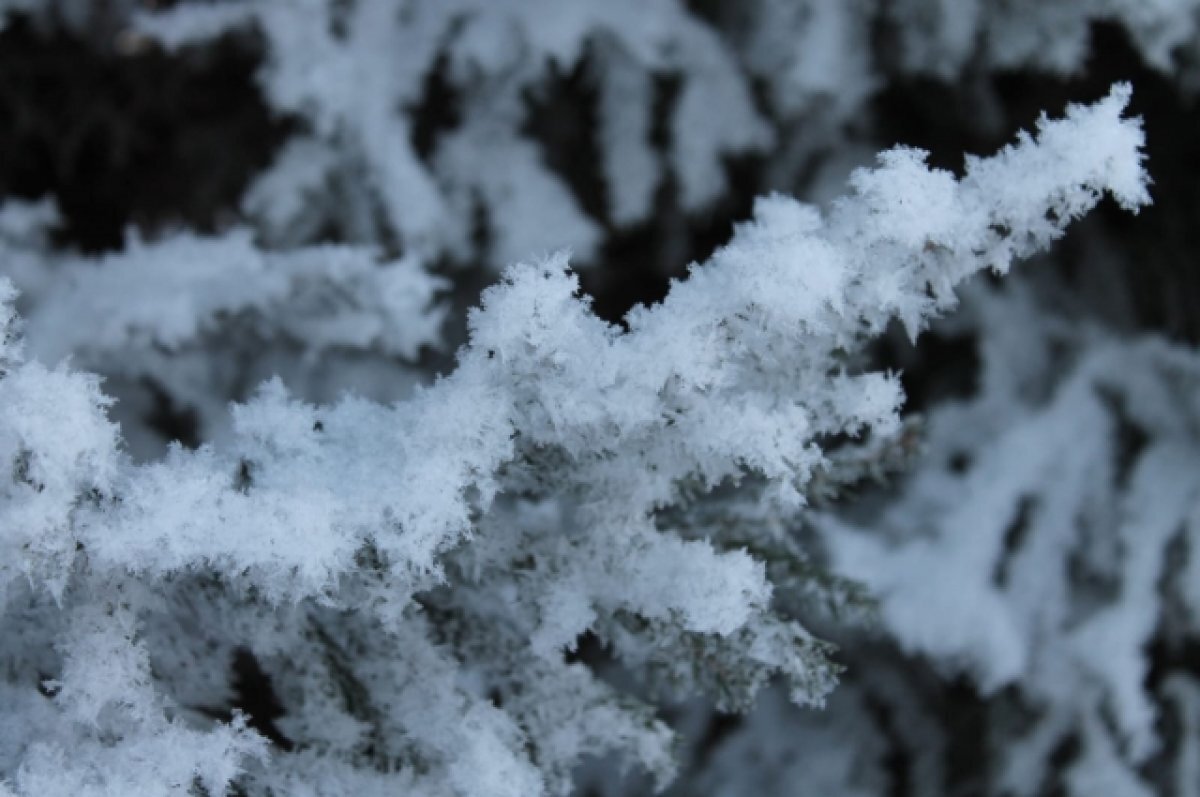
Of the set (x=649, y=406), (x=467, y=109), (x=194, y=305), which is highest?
(x=467, y=109)

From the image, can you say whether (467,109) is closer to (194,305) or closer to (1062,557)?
(194,305)

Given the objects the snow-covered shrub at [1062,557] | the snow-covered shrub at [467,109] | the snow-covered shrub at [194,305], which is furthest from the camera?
the snow-covered shrub at [467,109]

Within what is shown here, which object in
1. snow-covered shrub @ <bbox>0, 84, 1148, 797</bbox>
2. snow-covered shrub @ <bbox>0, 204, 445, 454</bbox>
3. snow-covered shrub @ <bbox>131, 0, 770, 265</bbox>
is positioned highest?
snow-covered shrub @ <bbox>131, 0, 770, 265</bbox>

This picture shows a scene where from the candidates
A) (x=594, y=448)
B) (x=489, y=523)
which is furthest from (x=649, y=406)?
(x=489, y=523)

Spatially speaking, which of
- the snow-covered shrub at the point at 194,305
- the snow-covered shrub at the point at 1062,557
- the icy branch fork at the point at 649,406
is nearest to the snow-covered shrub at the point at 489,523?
the icy branch fork at the point at 649,406

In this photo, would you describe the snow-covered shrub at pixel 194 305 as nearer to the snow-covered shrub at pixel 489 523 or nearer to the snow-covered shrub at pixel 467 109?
the snow-covered shrub at pixel 467 109

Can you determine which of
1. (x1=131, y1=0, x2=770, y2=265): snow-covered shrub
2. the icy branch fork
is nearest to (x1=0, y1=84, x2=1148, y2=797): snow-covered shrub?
the icy branch fork

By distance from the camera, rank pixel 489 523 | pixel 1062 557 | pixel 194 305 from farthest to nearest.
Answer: pixel 1062 557 → pixel 194 305 → pixel 489 523

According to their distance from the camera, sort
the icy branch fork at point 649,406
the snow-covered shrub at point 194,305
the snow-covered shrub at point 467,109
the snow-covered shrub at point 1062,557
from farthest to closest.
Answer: the snow-covered shrub at point 467,109 < the snow-covered shrub at point 1062,557 < the snow-covered shrub at point 194,305 < the icy branch fork at point 649,406

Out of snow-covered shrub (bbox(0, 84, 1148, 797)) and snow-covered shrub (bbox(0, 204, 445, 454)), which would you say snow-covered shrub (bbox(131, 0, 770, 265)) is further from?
snow-covered shrub (bbox(0, 84, 1148, 797))
